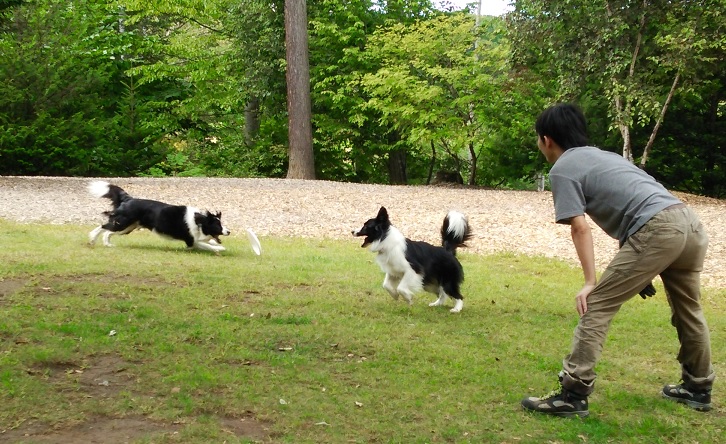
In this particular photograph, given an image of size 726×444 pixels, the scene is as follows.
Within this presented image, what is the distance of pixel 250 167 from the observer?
28.3 meters

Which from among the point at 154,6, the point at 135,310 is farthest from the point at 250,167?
the point at 135,310

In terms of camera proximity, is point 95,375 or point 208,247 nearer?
point 95,375

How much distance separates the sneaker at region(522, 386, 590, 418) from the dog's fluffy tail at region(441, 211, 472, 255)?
329 cm

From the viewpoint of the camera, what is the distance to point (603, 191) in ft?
15.0

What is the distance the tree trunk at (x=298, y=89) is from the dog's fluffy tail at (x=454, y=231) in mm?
16244

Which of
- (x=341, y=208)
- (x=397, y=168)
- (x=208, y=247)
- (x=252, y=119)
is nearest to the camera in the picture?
(x=208, y=247)

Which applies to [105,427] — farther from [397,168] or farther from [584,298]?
[397,168]

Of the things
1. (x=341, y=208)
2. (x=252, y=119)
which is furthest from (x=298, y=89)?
(x=252, y=119)

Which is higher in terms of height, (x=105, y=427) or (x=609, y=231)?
(x=609, y=231)

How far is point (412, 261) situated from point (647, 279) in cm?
333

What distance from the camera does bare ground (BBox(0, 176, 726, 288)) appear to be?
531 inches

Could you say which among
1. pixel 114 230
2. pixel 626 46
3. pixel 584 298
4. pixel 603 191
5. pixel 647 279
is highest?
pixel 626 46

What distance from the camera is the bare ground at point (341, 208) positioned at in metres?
13.5

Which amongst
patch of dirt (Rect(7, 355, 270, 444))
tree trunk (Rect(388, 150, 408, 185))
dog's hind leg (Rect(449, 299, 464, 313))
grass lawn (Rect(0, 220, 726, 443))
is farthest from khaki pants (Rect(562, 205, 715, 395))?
tree trunk (Rect(388, 150, 408, 185))
